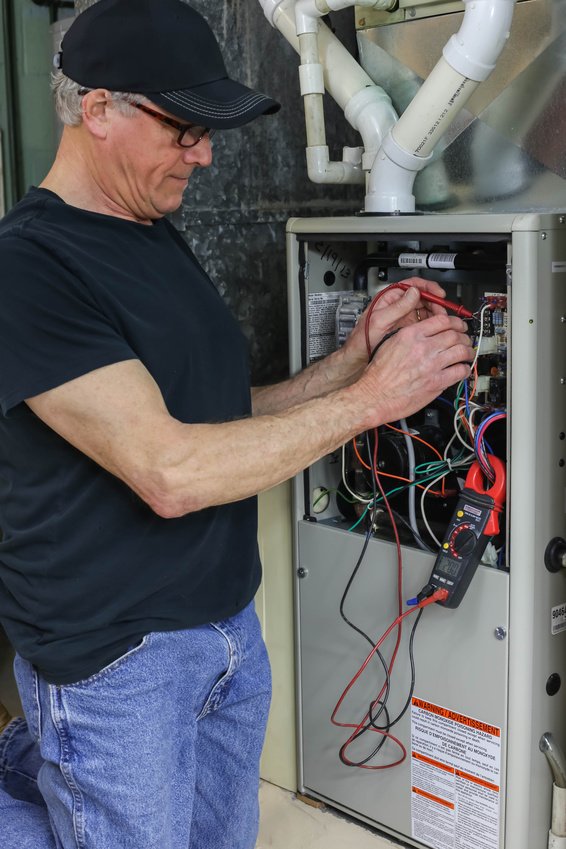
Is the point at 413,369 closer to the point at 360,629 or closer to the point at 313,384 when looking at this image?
the point at 313,384

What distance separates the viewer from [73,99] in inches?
55.0

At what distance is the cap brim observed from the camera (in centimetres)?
136

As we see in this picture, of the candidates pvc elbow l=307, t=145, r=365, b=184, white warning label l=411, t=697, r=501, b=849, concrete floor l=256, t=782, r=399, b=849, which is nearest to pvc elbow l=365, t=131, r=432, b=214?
pvc elbow l=307, t=145, r=365, b=184

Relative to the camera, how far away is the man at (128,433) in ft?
4.22

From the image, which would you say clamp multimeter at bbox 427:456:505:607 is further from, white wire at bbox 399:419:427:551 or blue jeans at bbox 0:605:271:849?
blue jeans at bbox 0:605:271:849

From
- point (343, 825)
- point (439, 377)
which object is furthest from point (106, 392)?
point (343, 825)

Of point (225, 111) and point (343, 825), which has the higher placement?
point (225, 111)

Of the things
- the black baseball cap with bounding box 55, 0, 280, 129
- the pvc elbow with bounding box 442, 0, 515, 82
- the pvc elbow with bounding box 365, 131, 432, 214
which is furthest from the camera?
the pvc elbow with bounding box 365, 131, 432, 214

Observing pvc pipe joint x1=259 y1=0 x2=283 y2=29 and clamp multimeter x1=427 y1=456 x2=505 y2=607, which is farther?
pvc pipe joint x1=259 y1=0 x2=283 y2=29

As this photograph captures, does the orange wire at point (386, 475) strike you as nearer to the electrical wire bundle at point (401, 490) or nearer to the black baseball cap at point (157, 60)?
the electrical wire bundle at point (401, 490)

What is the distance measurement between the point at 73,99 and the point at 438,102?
0.66 m

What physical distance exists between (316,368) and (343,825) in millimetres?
1018

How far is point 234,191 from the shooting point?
2168 mm

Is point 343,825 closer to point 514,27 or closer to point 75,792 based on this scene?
point 75,792
